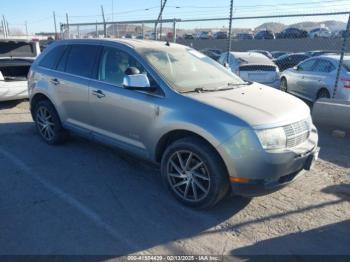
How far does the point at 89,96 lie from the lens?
4.93 m

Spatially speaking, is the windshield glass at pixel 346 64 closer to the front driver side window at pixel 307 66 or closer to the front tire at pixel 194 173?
the front driver side window at pixel 307 66

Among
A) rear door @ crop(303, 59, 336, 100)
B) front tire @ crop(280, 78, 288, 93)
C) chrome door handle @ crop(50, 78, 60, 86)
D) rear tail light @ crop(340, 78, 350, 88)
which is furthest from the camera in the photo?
front tire @ crop(280, 78, 288, 93)

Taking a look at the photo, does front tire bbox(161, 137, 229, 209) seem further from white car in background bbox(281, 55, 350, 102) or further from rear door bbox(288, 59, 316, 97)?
rear door bbox(288, 59, 316, 97)

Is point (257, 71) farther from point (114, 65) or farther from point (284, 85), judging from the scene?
point (114, 65)

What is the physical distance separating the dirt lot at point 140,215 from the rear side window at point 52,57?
5.09 feet

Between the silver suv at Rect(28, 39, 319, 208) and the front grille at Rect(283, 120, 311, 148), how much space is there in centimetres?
1

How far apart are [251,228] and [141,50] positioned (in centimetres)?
253

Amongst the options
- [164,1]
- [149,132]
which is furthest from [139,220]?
[164,1]

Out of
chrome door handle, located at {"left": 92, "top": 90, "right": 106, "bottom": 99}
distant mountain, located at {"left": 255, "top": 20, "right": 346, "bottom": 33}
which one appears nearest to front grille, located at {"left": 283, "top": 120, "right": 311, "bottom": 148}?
chrome door handle, located at {"left": 92, "top": 90, "right": 106, "bottom": 99}

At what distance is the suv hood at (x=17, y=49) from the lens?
886 centimetres

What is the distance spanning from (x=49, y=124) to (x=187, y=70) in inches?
106

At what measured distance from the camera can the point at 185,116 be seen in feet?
12.4

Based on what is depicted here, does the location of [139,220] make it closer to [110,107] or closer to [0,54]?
[110,107]

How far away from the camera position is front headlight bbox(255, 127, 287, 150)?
3412mm
